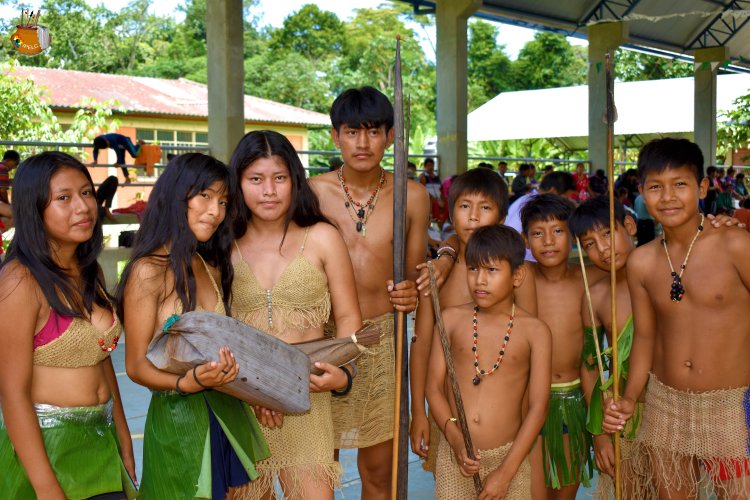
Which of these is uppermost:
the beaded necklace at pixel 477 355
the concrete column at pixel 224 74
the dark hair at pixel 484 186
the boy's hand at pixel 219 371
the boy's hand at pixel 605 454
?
the concrete column at pixel 224 74

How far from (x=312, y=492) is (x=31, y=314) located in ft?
3.17

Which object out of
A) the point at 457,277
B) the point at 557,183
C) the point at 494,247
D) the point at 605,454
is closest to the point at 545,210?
the point at 457,277

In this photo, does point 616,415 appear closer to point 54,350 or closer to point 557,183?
point 54,350

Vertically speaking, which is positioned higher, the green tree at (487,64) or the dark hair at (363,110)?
the green tree at (487,64)

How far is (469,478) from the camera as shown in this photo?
2.90 meters

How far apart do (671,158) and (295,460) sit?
1.56 metres

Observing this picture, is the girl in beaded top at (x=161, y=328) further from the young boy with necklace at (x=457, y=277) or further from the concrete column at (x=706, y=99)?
the concrete column at (x=706, y=99)

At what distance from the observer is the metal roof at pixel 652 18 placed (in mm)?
15484

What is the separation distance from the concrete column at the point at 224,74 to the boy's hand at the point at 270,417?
8310 mm

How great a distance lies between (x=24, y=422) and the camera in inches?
86.6

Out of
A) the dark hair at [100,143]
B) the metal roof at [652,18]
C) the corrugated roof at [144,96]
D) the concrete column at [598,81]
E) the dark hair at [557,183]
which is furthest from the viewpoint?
the corrugated roof at [144,96]

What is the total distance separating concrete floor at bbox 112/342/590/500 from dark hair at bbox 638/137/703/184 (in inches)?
58.5

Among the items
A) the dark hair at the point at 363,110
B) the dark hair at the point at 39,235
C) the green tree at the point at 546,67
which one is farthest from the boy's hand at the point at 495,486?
the green tree at the point at 546,67

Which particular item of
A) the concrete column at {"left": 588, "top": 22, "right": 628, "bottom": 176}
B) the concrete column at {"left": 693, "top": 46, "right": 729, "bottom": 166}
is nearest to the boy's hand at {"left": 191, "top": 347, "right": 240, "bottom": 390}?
the concrete column at {"left": 588, "top": 22, "right": 628, "bottom": 176}
